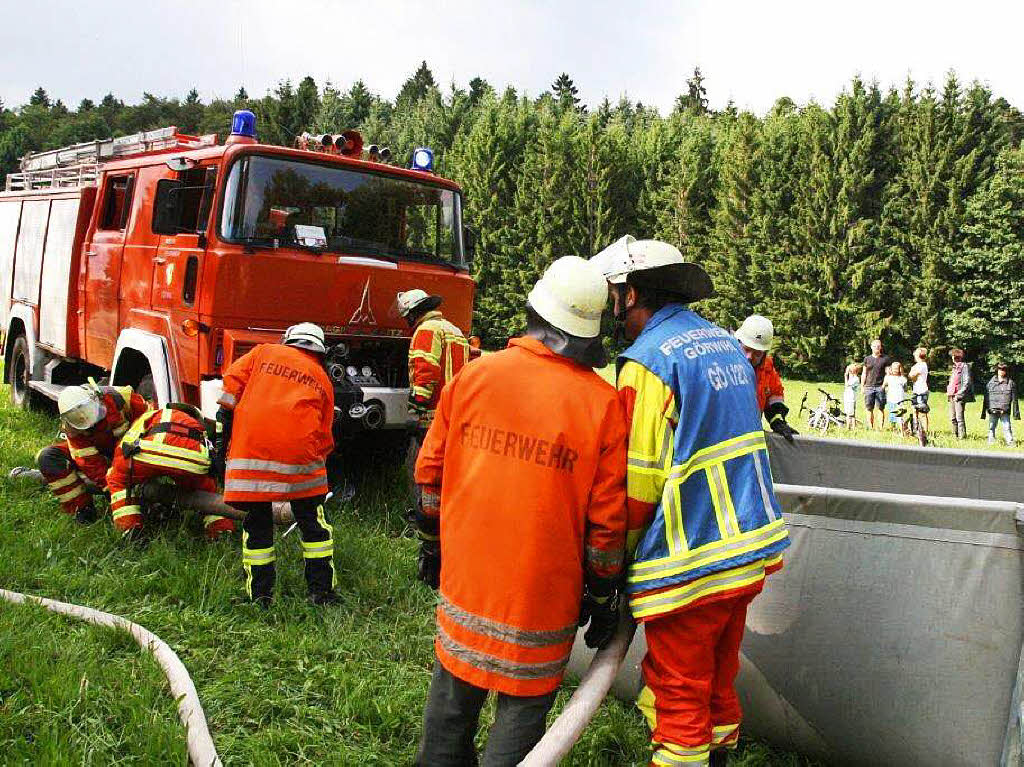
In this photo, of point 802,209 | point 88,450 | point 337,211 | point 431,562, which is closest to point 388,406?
point 337,211

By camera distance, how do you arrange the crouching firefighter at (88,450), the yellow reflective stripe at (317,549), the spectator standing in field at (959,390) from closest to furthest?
the yellow reflective stripe at (317,549), the crouching firefighter at (88,450), the spectator standing in field at (959,390)

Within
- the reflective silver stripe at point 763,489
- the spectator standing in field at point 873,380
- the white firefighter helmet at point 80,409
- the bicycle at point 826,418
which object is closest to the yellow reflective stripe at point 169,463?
the white firefighter helmet at point 80,409

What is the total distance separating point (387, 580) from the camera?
A: 479 cm

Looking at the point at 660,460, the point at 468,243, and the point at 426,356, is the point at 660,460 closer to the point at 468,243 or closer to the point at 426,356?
the point at 426,356

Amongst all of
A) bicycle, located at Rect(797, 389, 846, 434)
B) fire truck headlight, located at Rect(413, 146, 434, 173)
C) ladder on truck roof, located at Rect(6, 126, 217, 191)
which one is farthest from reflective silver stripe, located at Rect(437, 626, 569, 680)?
bicycle, located at Rect(797, 389, 846, 434)

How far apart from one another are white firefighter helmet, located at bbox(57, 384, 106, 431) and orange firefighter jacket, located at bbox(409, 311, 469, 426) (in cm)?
194

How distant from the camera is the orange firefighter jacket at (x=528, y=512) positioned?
7.42 ft

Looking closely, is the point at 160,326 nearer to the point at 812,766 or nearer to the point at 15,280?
the point at 15,280

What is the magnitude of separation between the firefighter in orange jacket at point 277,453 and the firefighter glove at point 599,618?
2229mm

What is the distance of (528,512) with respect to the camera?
2.26 metres

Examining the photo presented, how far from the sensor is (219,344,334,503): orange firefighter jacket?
4.26 meters

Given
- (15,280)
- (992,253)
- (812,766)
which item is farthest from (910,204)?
(812,766)

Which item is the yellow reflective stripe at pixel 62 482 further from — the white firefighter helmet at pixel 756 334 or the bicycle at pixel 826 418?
the bicycle at pixel 826 418

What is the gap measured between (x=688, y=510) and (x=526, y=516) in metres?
0.50
